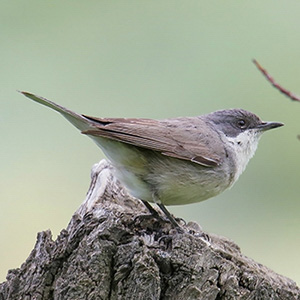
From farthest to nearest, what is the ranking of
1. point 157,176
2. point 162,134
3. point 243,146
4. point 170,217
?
1. point 243,146
2. point 162,134
3. point 157,176
4. point 170,217

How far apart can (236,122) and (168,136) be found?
2.93ft

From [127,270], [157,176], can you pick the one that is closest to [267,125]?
[157,176]

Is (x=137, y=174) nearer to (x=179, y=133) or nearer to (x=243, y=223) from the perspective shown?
(x=179, y=133)

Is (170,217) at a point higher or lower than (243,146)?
lower

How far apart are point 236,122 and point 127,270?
2.43m

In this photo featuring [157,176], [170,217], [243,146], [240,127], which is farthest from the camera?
[240,127]

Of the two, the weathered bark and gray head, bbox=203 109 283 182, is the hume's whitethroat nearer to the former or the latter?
gray head, bbox=203 109 283 182

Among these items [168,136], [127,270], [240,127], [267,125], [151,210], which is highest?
[168,136]

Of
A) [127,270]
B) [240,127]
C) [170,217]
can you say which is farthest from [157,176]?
[127,270]

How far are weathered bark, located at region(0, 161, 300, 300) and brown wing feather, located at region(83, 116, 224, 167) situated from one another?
0.91 metres

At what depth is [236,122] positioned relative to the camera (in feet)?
18.7

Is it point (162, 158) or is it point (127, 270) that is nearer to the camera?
point (127, 270)

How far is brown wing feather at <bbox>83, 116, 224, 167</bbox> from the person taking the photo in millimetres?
4684

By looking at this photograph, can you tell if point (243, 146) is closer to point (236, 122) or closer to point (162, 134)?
point (236, 122)
